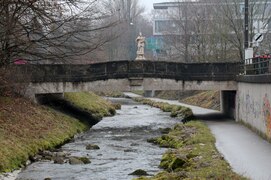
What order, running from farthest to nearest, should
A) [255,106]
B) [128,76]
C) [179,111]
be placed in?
[179,111] < [128,76] < [255,106]

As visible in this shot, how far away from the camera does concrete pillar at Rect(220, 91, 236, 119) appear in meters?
36.8

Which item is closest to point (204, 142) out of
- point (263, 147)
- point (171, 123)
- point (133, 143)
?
point (263, 147)

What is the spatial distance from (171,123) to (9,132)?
56.2 ft

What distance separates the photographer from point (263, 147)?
65.8 ft

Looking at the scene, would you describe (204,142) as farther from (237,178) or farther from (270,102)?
(237,178)

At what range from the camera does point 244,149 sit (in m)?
19.6

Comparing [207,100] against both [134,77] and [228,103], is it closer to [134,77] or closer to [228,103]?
[228,103]

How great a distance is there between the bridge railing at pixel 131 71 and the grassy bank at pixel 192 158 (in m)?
7.40

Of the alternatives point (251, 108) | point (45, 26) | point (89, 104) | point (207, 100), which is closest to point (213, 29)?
point (207, 100)

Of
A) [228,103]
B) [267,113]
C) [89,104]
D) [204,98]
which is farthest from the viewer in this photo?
[204,98]

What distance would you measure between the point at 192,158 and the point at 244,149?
275 centimetres

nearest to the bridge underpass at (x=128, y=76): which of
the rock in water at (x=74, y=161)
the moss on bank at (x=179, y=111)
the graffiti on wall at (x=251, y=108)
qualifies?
the moss on bank at (x=179, y=111)

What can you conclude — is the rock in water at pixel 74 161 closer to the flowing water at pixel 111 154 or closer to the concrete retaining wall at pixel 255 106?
the flowing water at pixel 111 154

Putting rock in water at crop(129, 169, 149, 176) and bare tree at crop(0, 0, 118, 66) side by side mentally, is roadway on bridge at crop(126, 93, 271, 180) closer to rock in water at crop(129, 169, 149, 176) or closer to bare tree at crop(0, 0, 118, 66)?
rock in water at crop(129, 169, 149, 176)
